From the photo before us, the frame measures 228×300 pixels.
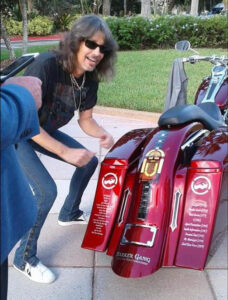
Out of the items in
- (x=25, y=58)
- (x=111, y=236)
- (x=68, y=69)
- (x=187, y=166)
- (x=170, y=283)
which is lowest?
(x=170, y=283)

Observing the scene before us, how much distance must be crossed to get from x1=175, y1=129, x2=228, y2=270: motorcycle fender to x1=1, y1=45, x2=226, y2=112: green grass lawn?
298 centimetres

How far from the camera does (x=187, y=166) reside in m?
2.53

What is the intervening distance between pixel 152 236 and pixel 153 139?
1.94ft

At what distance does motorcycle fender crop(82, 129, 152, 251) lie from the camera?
2.59 metres

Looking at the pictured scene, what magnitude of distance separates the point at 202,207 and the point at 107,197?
58 cm

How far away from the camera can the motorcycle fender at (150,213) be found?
7.64 feet

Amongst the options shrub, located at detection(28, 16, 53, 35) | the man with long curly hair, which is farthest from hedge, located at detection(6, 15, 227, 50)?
the man with long curly hair

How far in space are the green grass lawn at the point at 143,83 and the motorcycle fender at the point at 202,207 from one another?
9.77 feet

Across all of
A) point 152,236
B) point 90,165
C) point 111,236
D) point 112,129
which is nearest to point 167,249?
point 152,236

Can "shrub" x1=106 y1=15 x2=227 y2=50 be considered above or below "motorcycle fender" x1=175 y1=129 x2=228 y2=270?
below

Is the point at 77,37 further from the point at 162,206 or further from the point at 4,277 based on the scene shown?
the point at 4,277

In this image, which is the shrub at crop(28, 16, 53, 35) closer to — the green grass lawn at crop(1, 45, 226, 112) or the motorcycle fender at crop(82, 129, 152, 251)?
the green grass lawn at crop(1, 45, 226, 112)

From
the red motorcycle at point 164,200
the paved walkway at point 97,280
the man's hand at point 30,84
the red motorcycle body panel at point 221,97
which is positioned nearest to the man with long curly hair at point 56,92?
the paved walkway at point 97,280

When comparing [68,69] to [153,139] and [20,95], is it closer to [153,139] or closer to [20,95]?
[153,139]
